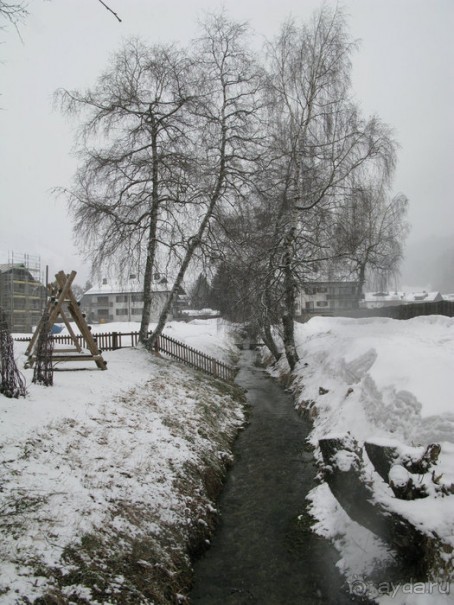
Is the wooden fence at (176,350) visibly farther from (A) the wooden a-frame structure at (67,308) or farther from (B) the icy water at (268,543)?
(B) the icy water at (268,543)

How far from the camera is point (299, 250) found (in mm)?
17328

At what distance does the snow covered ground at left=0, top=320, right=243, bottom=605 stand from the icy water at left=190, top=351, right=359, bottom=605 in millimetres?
397

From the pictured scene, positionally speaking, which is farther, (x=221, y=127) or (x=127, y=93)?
(x=221, y=127)

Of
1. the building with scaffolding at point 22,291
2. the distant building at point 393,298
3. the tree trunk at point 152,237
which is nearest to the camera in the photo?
the tree trunk at point 152,237

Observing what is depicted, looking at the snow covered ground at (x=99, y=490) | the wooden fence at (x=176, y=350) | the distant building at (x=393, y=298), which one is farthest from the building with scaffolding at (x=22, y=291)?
the distant building at (x=393, y=298)

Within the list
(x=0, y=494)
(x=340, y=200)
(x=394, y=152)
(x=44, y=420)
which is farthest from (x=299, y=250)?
(x=0, y=494)

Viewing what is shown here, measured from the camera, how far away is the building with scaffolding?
45625mm

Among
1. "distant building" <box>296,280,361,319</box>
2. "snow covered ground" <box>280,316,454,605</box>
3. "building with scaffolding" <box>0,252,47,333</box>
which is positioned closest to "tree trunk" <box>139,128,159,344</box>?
"distant building" <box>296,280,361,319</box>

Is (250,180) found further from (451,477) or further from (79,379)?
(451,477)

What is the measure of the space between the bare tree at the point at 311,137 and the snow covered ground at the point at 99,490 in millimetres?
9173

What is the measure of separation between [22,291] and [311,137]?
4593cm

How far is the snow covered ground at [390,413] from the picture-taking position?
14.6 feet

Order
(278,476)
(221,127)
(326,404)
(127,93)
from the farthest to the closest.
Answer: (221,127), (127,93), (326,404), (278,476)

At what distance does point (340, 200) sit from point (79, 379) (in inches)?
449
